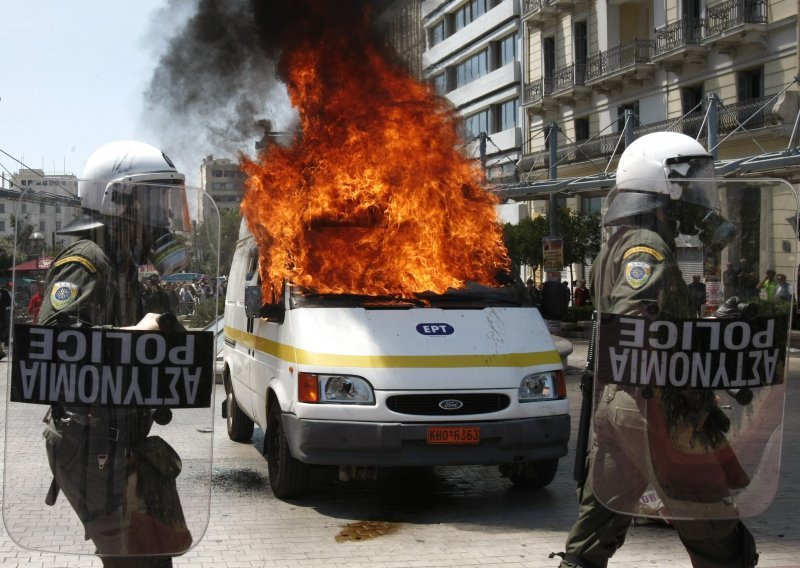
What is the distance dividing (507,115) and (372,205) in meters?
42.3

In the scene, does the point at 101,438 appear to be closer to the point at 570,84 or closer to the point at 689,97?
the point at 689,97

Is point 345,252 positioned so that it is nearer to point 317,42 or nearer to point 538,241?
point 317,42

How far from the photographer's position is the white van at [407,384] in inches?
247

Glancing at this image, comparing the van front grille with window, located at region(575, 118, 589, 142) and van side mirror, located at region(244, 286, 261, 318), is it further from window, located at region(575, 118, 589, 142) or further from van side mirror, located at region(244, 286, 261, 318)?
window, located at region(575, 118, 589, 142)

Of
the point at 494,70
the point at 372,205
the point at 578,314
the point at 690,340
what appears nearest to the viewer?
the point at 690,340

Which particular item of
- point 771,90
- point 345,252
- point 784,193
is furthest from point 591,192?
point 784,193

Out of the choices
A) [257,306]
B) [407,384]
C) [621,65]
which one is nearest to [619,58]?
[621,65]

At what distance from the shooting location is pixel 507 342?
21.9ft

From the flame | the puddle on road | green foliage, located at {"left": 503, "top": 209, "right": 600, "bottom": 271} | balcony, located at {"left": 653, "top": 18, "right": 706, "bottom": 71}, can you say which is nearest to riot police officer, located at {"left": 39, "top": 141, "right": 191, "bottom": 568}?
the puddle on road

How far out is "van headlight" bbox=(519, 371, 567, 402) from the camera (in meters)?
6.54

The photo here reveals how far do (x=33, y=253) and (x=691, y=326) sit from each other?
2270mm

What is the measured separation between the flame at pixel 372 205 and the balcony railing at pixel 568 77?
1282 inches

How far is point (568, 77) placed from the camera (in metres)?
40.8

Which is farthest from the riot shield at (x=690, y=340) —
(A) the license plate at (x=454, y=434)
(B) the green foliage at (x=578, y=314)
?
(B) the green foliage at (x=578, y=314)
